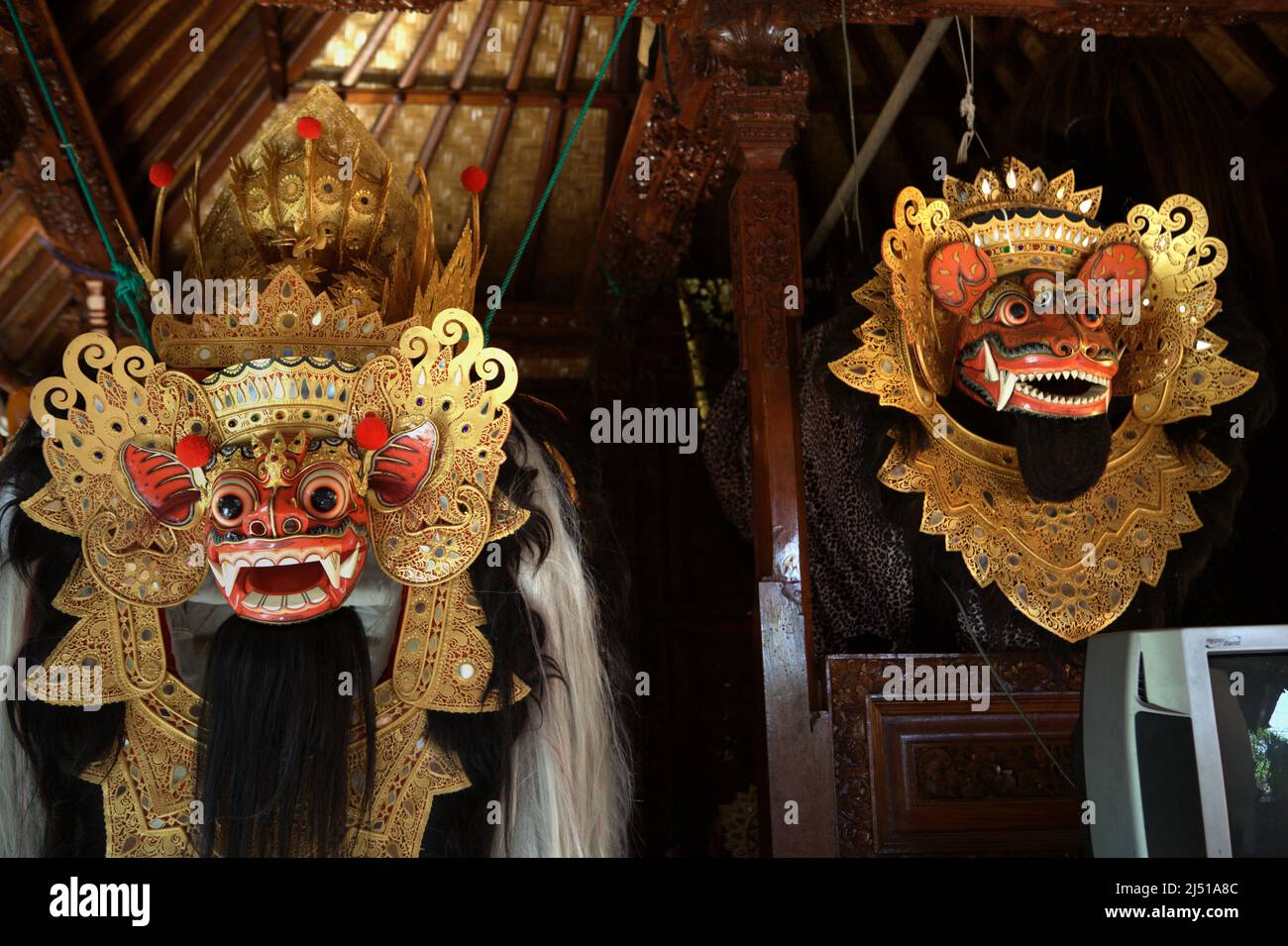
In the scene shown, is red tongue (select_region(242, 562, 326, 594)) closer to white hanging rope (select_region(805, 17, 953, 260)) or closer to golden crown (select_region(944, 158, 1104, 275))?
golden crown (select_region(944, 158, 1104, 275))

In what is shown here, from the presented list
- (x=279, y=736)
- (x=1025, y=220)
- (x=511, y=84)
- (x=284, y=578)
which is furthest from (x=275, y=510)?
(x=511, y=84)

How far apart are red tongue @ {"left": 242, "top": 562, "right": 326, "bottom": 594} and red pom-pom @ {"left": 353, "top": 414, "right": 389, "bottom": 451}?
26cm

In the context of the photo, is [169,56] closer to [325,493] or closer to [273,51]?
[273,51]

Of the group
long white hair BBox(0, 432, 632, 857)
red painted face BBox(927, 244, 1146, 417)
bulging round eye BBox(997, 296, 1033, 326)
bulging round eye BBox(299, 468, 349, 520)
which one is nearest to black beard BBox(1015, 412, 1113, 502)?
red painted face BBox(927, 244, 1146, 417)

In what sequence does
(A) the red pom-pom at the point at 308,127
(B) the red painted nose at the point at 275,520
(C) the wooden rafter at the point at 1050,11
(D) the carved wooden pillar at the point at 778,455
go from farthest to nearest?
(C) the wooden rafter at the point at 1050,11 → (D) the carved wooden pillar at the point at 778,455 → (A) the red pom-pom at the point at 308,127 → (B) the red painted nose at the point at 275,520

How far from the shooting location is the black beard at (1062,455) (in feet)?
11.7

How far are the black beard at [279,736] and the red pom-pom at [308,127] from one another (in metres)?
1.13

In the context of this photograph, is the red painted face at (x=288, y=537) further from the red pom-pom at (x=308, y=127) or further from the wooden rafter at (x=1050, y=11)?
the wooden rafter at (x=1050, y=11)

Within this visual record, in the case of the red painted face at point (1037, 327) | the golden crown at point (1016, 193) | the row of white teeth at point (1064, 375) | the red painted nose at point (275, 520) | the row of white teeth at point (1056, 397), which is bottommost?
the red painted nose at point (275, 520)

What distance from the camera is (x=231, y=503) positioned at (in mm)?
2678

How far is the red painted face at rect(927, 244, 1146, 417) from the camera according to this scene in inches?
140

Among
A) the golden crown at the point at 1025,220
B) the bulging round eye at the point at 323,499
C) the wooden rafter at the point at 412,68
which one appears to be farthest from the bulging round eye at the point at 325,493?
the wooden rafter at the point at 412,68

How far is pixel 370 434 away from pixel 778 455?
1.18 metres

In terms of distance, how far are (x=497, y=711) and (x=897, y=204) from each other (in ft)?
→ 5.81
